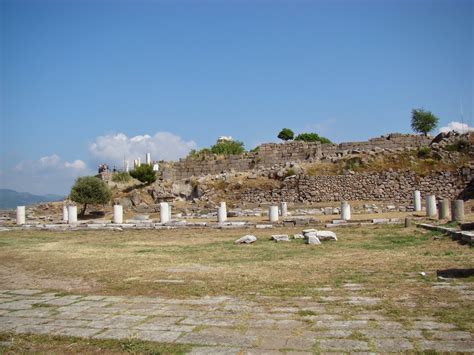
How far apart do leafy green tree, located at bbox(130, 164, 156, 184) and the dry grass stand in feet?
90.6

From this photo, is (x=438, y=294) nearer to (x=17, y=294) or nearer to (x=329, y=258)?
(x=329, y=258)

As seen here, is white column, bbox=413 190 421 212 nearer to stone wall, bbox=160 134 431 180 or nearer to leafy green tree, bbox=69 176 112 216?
stone wall, bbox=160 134 431 180

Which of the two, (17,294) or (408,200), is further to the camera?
(408,200)

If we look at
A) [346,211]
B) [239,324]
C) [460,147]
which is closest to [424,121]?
[460,147]

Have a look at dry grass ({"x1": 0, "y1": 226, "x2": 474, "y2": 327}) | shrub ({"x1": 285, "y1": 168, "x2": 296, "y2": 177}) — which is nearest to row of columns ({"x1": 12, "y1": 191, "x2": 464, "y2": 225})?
dry grass ({"x1": 0, "y1": 226, "x2": 474, "y2": 327})

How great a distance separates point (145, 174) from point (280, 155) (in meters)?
14.2

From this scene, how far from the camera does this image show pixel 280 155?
134 ft

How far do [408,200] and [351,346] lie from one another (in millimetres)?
28932

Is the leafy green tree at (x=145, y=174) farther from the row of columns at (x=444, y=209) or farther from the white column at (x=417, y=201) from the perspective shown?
the row of columns at (x=444, y=209)

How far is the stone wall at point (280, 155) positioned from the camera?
38719mm

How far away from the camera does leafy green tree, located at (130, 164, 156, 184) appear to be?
4400cm

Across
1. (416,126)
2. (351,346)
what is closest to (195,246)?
(351,346)

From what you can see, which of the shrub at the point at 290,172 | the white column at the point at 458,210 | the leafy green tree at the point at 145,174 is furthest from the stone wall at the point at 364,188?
the white column at the point at 458,210

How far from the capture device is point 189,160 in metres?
44.2
